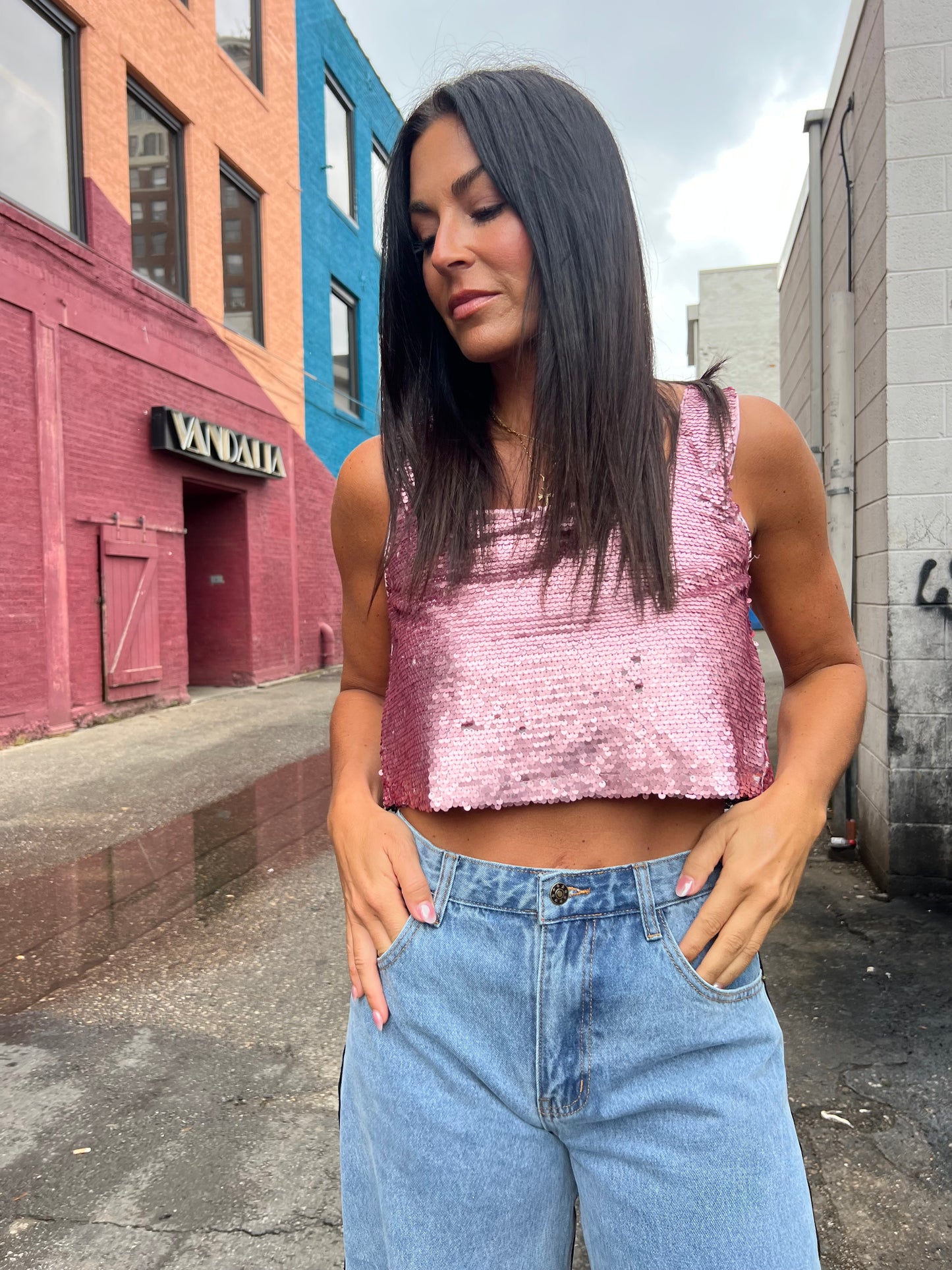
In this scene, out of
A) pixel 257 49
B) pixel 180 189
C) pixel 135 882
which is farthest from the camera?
pixel 257 49

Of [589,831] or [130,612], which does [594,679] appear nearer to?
[589,831]

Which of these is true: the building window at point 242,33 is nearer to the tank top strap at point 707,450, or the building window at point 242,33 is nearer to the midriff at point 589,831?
the tank top strap at point 707,450

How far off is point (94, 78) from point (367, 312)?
8919 mm

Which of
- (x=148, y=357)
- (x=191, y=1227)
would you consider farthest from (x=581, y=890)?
(x=148, y=357)

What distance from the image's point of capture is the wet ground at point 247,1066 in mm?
2248

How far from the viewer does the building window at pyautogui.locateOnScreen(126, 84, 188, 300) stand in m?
11.0

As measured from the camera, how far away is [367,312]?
18.7m

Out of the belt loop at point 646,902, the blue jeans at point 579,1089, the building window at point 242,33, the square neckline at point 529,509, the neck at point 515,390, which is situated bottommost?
the blue jeans at point 579,1089

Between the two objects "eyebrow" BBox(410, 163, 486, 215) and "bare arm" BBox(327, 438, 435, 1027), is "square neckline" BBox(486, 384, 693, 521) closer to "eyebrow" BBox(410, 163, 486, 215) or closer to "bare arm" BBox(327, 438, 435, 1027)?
"bare arm" BBox(327, 438, 435, 1027)

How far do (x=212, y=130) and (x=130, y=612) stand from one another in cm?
650

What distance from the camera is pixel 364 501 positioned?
127 centimetres

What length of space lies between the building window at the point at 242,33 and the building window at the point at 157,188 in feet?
6.66

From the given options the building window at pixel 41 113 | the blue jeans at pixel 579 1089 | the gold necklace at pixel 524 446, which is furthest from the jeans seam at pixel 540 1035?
the building window at pixel 41 113

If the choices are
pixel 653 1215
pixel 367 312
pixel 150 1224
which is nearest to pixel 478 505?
pixel 653 1215
